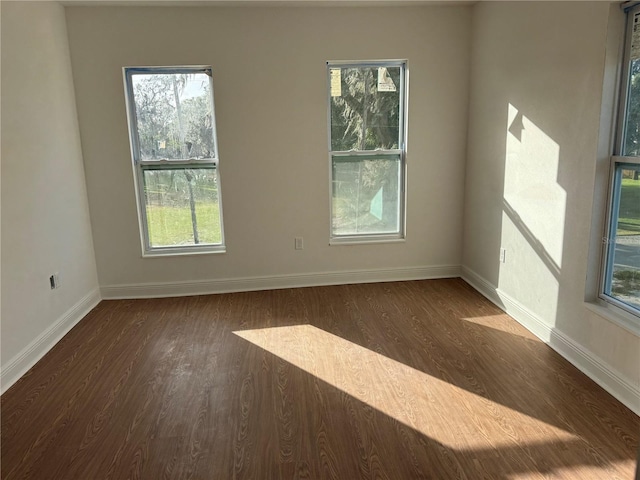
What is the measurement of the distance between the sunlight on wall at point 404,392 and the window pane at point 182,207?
1.31m

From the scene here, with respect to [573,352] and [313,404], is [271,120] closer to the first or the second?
[313,404]

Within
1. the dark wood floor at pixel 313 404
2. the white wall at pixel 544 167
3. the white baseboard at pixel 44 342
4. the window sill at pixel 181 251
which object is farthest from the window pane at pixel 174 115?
the white wall at pixel 544 167

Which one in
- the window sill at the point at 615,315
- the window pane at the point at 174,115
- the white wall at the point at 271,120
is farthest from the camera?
the window pane at the point at 174,115

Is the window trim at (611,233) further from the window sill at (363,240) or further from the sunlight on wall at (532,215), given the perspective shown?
the window sill at (363,240)

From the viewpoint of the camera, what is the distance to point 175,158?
3.99 metres

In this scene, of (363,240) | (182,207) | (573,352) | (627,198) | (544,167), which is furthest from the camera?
(363,240)

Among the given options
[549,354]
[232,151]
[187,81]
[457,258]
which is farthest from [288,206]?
[549,354]

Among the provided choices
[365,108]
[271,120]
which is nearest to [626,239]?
[365,108]

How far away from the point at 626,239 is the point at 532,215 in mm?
792

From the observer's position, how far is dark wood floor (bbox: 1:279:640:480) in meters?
1.94

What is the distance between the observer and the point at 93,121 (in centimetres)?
378

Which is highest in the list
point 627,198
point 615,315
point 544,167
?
point 544,167

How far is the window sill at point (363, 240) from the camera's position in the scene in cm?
430

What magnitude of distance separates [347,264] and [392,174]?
1.02m
